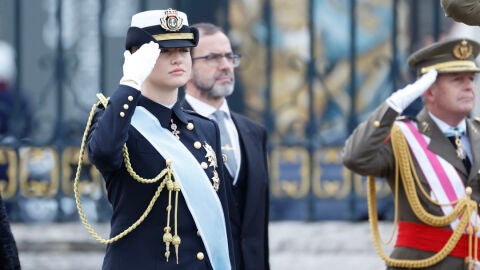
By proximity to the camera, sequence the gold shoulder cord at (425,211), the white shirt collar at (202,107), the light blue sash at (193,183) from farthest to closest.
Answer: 1. the white shirt collar at (202,107)
2. the gold shoulder cord at (425,211)
3. the light blue sash at (193,183)

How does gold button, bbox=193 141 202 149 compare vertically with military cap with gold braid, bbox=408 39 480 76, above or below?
below

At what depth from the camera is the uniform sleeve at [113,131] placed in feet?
14.5

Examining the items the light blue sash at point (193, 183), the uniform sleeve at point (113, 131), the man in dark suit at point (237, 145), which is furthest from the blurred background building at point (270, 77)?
the uniform sleeve at point (113, 131)

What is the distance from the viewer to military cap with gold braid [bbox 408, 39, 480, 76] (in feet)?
19.3

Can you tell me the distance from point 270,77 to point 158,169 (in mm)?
3082

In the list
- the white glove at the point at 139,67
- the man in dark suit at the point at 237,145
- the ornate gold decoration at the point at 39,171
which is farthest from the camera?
the ornate gold decoration at the point at 39,171

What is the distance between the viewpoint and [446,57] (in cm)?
592

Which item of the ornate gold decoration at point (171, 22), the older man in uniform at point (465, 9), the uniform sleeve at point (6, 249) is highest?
the older man in uniform at point (465, 9)

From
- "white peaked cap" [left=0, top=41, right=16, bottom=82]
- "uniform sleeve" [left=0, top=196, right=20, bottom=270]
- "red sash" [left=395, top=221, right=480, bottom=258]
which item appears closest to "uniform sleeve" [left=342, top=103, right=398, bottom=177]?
"red sash" [left=395, top=221, right=480, bottom=258]

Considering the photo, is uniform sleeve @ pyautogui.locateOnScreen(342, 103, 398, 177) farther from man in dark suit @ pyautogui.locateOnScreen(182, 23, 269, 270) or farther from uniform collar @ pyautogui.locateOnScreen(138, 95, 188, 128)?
uniform collar @ pyautogui.locateOnScreen(138, 95, 188, 128)

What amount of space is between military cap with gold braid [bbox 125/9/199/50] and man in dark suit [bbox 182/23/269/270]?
48.3 inches

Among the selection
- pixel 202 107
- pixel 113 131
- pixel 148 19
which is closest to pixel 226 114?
pixel 202 107

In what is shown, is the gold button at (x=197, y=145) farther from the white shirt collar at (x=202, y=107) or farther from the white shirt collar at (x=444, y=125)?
the white shirt collar at (x=444, y=125)

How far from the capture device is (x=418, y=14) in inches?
303
